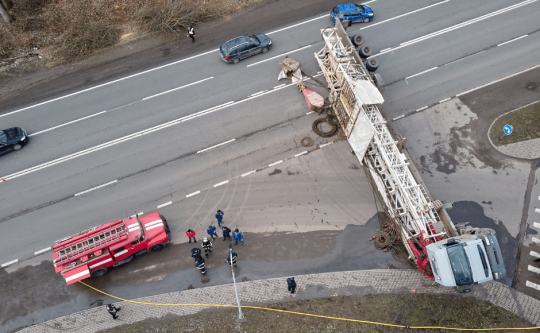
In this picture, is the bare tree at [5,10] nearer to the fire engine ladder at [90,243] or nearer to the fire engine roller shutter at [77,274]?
the fire engine ladder at [90,243]

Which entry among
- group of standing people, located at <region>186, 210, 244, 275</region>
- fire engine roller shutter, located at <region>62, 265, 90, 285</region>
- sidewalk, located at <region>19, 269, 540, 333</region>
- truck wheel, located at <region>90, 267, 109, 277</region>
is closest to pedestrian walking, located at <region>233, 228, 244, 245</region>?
group of standing people, located at <region>186, 210, 244, 275</region>

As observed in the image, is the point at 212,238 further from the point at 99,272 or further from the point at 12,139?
the point at 12,139

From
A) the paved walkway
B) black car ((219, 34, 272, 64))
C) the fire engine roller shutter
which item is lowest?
the paved walkway

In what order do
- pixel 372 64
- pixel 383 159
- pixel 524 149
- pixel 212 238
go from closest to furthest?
pixel 383 159
pixel 212 238
pixel 372 64
pixel 524 149

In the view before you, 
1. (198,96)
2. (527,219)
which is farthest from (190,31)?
(527,219)

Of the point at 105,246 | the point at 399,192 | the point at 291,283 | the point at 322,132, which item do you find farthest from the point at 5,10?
the point at 399,192

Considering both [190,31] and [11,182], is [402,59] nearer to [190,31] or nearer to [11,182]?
[190,31]

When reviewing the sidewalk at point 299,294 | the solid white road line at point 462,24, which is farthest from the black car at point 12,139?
the solid white road line at point 462,24

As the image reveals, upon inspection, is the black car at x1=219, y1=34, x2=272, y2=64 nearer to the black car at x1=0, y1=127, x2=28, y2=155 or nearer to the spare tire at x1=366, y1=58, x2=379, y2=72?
the spare tire at x1=366, y1=58, x2=379, y2=72
